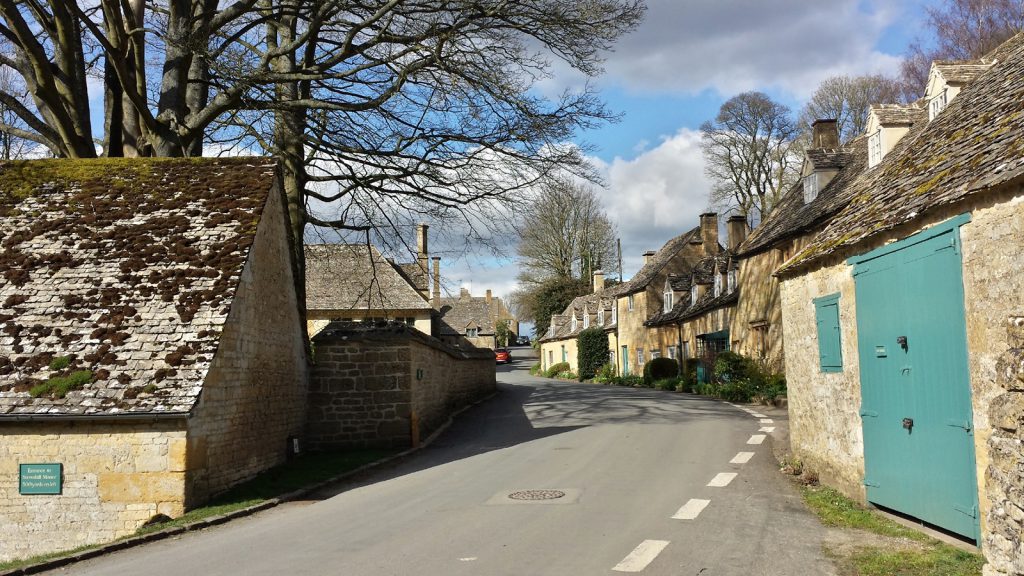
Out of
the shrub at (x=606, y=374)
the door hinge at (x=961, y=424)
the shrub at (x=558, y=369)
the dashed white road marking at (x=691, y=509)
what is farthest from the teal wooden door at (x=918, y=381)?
the shrub at (x=558, y=369)

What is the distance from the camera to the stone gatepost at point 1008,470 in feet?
15.5

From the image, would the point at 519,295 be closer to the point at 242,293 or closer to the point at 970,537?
the point at 242,293

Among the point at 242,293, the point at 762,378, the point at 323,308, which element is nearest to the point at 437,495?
the point at 242,293

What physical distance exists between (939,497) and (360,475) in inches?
364

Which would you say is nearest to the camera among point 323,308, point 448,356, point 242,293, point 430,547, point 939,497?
point 939,497

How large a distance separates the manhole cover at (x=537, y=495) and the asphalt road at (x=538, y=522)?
0.25 feet

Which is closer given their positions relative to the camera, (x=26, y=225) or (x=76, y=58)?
(x=26, y=225)

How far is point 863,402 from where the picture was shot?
8781 mm

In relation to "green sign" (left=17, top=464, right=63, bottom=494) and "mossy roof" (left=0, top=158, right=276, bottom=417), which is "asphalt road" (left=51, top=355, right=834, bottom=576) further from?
"mossy roof" (left=0, top=158, right=276, bottom=417)

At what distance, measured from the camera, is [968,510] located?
6.62 metres

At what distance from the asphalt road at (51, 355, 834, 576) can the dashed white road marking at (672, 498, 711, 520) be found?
0.08ft

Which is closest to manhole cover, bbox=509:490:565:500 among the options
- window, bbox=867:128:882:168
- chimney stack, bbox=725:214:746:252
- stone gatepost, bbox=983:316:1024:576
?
stone gatepost, bbox=983:316:1024:576

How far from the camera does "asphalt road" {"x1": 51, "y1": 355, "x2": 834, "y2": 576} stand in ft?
23.3

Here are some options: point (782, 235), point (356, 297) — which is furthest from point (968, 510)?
point (356, 297)
